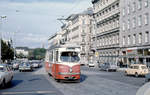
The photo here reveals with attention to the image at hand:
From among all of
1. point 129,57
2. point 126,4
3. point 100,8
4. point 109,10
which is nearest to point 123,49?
point 129,57

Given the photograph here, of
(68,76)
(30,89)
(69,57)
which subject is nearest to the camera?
(30,89)

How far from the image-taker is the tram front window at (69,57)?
73.2 feet

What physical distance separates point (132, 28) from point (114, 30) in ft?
30.3

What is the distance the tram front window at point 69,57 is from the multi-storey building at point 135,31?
2810 centimetres

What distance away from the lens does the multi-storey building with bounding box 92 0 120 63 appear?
208ft

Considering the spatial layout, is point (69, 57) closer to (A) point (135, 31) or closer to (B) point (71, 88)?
(B) point (71, 88)

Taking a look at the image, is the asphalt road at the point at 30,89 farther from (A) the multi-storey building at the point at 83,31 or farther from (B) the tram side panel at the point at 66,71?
(A) the multi-storey building at the point at 83,31

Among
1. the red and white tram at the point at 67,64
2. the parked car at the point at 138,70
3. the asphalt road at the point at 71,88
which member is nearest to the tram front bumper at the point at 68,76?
the red and white tram at the point at 67,64

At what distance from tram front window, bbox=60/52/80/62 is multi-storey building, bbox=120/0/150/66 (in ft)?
92.2

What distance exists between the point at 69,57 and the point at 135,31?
111ft

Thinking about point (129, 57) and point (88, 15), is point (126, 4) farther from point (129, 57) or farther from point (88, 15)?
point (88, 15)

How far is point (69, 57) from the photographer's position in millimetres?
22469

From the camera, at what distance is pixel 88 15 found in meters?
A: 103

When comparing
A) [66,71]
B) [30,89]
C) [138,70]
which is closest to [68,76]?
[66,71]
